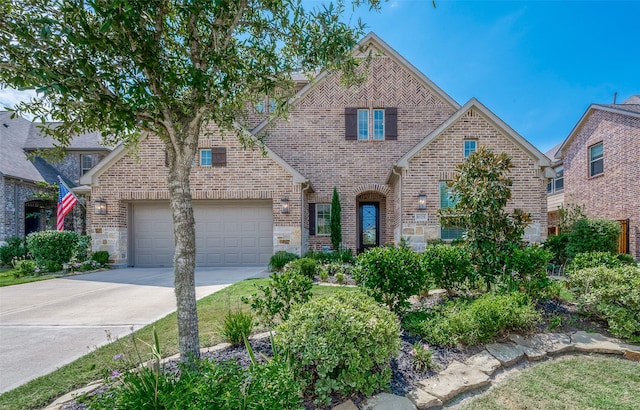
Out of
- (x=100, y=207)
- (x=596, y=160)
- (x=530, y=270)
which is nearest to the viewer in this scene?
(x=530, y=270)

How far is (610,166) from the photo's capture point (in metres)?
13.5

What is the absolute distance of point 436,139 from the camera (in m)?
9.93

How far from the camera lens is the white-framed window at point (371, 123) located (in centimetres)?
1214

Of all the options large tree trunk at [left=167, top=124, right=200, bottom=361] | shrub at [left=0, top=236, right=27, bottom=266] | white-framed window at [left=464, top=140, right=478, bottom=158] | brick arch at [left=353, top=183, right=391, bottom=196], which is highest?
white-framed window at [left=464, top=140, right=478, bottom=158]

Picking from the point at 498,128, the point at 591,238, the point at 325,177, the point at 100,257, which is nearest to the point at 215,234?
the point at 100,257

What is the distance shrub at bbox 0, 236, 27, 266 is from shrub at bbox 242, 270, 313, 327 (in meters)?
14.6

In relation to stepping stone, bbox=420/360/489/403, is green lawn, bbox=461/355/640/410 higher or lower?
lower

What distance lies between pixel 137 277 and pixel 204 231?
2.70 metres

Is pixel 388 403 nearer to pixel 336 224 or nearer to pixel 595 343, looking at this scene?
pixel 595 343

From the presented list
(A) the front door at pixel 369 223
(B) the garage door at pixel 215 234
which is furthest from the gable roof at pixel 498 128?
(B) the garage door at pixel 215 234

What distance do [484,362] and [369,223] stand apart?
9807 mm

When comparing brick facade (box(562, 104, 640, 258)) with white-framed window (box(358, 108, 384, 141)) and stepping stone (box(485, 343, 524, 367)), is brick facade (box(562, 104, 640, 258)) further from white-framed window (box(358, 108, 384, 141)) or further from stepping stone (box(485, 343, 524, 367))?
stepping stone (box(485, 343, 524, 367))

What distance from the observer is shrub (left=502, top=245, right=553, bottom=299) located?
445cm

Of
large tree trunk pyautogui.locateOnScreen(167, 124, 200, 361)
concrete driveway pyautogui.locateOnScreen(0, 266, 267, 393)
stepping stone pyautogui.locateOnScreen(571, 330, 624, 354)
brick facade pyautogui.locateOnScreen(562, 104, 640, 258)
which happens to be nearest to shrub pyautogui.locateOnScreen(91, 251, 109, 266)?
concrete driveway pyautogui.locateOnScreen(0, 266, 267, 393)
